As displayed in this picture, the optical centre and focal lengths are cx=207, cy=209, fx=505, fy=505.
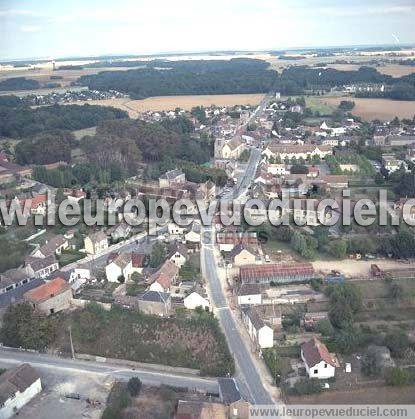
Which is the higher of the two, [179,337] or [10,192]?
[10,192]

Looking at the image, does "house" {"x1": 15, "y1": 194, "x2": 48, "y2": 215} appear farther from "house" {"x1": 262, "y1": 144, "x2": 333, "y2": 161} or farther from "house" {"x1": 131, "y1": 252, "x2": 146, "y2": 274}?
"house" {"x1": 262, "y1": 144, "x2": 333, "y2": 161}

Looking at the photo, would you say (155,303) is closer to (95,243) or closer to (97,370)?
(97,370)

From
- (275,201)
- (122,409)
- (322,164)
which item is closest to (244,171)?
→ (322,164)

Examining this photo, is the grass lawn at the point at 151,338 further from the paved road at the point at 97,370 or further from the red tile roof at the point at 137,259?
the red tile roof at the point at 137,259

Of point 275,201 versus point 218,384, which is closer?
point 218,384

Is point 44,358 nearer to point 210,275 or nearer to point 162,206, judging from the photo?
point 210,275

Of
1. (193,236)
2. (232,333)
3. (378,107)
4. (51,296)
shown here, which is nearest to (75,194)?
(193,236)

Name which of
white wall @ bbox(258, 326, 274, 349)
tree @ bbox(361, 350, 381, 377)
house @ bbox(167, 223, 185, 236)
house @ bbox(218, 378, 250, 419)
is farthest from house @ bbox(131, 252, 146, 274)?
tree @ bbox(361, 350, 381, 377)
